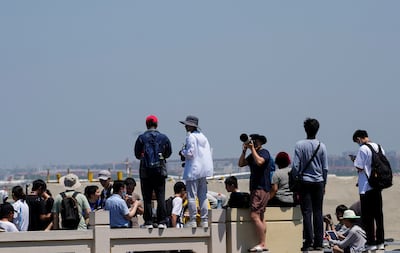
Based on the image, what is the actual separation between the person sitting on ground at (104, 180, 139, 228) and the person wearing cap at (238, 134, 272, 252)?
195 centimetres

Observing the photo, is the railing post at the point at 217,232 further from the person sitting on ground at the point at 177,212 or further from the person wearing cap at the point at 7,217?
the person wearing cap at the point at 7,217

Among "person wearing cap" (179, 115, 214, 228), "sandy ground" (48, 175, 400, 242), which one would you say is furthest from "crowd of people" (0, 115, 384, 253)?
"sandy ground" (48, 175, 400, 242)

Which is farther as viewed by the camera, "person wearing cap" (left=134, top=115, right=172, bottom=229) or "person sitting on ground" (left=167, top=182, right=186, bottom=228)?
"person sitting on ground" (left=167, top=182, right=186, bottom=228)

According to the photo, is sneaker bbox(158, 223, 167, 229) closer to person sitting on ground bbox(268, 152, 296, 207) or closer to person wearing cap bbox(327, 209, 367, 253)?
person sitting on ground bbox(268, 152, 296, 207)

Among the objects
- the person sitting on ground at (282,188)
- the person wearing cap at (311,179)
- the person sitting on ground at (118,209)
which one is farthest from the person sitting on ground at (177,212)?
the person wearing cap at (311,179)

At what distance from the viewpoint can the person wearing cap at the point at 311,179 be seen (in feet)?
61.9

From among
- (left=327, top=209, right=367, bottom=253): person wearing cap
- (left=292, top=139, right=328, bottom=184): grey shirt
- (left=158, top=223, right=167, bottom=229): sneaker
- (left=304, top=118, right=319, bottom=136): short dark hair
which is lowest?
(left=327, top=209, right=367, bottom=253): person wearing cap

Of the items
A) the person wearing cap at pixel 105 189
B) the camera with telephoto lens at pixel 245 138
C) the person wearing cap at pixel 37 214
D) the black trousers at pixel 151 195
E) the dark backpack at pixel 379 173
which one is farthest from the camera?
the person wearing cap at pixel 105 189

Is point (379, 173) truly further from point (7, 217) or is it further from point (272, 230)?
point (7, 217)

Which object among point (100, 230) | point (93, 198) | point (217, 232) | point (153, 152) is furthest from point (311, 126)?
point (93, 198)

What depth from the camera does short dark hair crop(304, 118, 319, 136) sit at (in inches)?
747

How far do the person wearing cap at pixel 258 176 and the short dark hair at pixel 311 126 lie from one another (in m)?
0.80

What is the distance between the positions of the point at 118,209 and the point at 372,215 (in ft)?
13.4

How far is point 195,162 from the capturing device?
19469mm
